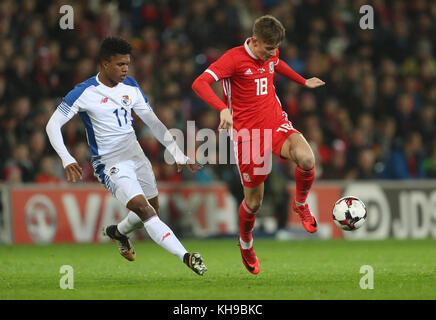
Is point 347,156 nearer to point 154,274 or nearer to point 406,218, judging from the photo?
point 406,218

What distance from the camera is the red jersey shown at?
7718mm

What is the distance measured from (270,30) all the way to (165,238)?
2.11 metres

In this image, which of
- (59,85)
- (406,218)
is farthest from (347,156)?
(59,85)

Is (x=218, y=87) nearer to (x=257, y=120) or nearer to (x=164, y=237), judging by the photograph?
(x=257, y=120)

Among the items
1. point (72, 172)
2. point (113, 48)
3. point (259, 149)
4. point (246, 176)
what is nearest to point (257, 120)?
point (259, 149)

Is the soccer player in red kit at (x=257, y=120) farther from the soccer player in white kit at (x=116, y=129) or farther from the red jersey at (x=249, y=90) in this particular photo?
the soccer player in white kit at (x=116, y=129)

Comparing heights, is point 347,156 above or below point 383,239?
above

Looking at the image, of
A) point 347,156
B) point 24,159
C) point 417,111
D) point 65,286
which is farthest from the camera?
point 417,111

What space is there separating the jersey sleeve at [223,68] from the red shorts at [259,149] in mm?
619

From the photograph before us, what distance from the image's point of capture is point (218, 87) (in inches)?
557

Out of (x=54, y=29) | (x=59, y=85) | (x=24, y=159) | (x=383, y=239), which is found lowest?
(x=383, y=239)

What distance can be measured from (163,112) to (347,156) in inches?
131

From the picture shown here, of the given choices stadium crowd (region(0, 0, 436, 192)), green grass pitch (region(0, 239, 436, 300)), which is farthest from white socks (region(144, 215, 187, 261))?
stadium crowd (region(0, 0, 436, 192))
